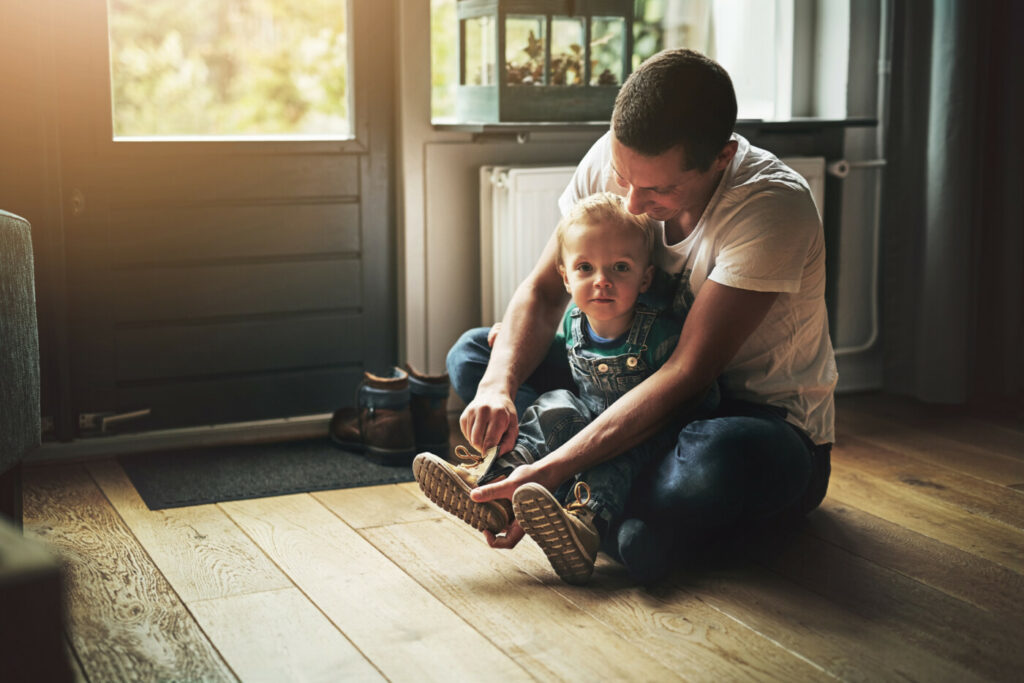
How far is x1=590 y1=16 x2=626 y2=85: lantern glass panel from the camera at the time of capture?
281 cm

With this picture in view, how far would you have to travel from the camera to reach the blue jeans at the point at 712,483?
175 centimetres

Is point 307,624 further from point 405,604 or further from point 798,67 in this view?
point 798,67

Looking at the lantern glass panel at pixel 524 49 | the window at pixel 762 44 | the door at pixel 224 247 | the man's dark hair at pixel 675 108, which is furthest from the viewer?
the window at pixel 762 44

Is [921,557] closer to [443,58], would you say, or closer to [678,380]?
[678,380]

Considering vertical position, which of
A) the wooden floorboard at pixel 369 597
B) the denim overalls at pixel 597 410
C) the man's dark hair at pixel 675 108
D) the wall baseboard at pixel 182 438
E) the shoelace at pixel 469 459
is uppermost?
the man's dark hair at pixel 675 108

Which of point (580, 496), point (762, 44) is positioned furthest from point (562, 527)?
point (762, 44)

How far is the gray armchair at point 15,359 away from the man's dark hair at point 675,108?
3.06 ft

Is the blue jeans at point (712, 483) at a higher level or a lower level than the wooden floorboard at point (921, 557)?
higher

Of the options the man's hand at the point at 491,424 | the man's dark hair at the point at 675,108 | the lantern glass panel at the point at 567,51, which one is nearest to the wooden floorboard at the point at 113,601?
the man's hand at the point at 491,424

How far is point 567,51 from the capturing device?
110 inches

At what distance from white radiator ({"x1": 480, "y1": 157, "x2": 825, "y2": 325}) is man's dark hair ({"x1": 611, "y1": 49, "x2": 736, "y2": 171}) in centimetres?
96

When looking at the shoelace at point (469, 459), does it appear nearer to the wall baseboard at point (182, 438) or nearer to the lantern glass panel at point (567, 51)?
the wall baseboard at point (182, 438)

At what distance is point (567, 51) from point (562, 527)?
1512 mm

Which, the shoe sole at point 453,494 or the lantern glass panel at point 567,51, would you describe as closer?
the shoe sole at point 453,494
